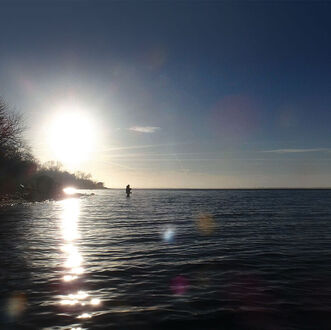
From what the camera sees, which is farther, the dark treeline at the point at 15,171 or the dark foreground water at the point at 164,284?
the dark treeline at the point at 15,171

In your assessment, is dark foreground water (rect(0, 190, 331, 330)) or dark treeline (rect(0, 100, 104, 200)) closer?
dark foreground water (rect(0, 190, 331, 330))

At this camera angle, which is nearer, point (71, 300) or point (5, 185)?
point (71, 300)

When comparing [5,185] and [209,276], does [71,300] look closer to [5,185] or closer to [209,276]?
[209,276]

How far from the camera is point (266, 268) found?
12.7 meters

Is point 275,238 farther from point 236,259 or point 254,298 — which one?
point 254,298

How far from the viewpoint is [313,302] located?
28.2ft

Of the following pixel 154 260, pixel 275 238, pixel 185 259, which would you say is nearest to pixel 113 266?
pixel 154 260

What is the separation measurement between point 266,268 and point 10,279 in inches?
382

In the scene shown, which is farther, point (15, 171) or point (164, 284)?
point (15, 171)

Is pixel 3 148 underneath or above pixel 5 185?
above

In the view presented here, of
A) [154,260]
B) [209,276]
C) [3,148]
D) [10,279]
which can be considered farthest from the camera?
[3,148]

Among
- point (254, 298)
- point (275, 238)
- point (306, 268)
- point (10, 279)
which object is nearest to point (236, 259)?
point (306, 268)

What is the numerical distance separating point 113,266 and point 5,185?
194ft

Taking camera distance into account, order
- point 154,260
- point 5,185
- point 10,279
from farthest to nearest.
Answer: point 5,185 < point 154,260 < point 10,279
